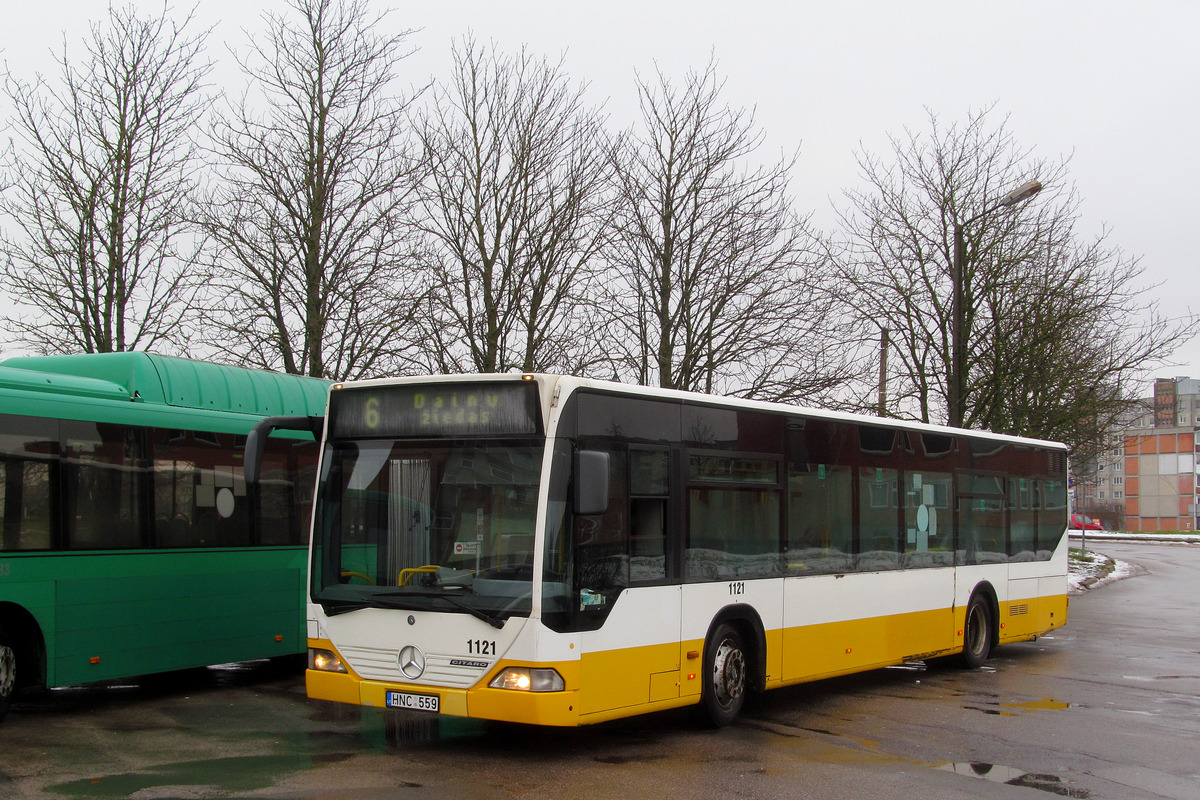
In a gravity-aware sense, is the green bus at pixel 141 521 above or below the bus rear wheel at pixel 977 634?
above

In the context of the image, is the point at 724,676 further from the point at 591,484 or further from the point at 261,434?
the point at 261,434

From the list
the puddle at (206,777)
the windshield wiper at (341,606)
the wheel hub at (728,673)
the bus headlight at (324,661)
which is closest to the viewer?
the puddle at (206,777)

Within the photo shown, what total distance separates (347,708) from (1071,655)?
980 cm

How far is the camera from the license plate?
7.77m

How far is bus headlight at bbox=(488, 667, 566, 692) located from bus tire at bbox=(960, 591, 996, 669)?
24.4ft

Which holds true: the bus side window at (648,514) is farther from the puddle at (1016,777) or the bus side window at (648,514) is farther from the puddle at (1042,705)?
the puddle at (1042,705)

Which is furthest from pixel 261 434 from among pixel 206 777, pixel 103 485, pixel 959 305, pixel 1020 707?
pixel 959 305

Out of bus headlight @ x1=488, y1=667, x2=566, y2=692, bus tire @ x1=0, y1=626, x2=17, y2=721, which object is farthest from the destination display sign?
bus tire @ x1=0, y1=626, x2=17, y2=721

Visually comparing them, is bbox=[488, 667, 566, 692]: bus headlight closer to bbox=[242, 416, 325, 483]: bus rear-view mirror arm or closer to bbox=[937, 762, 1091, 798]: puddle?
bbox=[242, 416, 325, 483]: bus rear-view mirror arm

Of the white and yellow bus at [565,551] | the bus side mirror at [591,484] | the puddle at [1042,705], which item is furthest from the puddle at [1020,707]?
the bus side mirror at [591,484]

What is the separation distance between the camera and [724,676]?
9.31m

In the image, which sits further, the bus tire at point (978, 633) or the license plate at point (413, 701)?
the bus tire at point (978, 633)

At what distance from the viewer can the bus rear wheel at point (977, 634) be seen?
13523 millimetres

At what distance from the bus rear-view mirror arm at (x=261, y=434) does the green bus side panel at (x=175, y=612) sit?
2137mm
